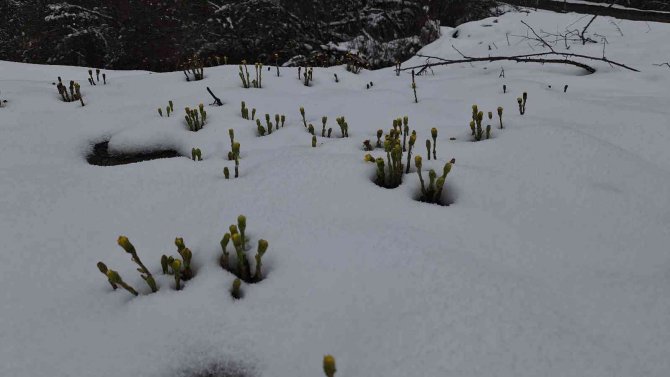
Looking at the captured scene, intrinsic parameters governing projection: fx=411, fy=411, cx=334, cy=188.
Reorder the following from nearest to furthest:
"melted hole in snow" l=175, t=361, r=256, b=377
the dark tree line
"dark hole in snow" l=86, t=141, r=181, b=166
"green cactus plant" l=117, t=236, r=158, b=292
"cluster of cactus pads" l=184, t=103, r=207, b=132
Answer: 1. "melted hole in snow" l=175, t=361, r=256, b=377
2. "green cactus plant" l=117, t=236, r=158, b=292
3. "dark hole in snow" l=86, t=141, r=181, b=166
4. "cluster of cactus pads" l=184, t=103, r=207, b=132
5. the dark tree line

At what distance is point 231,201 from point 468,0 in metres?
12.9

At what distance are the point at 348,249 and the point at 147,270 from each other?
0.79m

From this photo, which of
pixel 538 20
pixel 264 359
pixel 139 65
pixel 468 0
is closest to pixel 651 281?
pixel 264 359

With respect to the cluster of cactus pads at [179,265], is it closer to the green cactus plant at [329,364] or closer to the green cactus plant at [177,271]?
the green cactus plant at [177,271]

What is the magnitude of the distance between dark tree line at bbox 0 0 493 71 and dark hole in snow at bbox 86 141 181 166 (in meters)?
5.91

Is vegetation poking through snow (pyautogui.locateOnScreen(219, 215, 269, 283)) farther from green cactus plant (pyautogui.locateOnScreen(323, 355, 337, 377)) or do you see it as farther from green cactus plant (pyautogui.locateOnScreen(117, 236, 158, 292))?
green cactus plant (pyautogui.locateOnScreen(323, 355, 337, 377))

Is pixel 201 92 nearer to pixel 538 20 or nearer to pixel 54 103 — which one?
pixel 54 103

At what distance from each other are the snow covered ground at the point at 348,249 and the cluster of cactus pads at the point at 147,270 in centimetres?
5

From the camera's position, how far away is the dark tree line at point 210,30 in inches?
348

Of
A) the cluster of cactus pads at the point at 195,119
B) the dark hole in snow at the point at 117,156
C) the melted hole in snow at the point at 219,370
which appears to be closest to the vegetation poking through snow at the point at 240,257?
the melted hole in snow at the point at 219,370

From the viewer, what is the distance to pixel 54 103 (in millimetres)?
3783

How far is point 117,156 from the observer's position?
3.01m

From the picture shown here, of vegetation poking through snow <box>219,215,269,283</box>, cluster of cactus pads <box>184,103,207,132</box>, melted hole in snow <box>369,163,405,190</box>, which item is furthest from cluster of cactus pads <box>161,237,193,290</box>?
cluster of cactus pads <box>184,103,207,132</box>

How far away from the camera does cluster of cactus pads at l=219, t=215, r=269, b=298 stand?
1.52 meters
